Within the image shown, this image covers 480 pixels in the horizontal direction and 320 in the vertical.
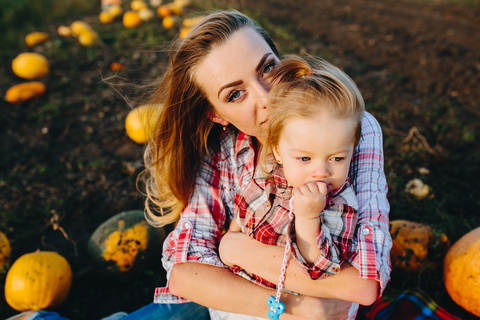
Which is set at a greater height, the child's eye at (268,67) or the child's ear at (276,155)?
the child's eye at (268,67)

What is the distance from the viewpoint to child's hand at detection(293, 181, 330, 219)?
132 centimetres

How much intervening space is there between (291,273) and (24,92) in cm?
505

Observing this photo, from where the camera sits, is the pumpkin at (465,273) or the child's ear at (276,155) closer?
the child's ear at (276,155)

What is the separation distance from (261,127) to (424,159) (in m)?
2.65

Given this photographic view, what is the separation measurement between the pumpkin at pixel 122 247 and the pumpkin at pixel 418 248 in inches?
74.1

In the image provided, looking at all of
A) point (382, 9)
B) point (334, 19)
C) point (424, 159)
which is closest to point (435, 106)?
point (424, 159)

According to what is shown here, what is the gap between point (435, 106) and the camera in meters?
Result: 4.46

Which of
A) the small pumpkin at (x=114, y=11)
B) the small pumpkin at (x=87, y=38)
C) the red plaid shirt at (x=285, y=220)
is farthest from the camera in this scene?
the small pumpkin at (x=114, y=11)

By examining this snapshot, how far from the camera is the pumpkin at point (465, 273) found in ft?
7.06

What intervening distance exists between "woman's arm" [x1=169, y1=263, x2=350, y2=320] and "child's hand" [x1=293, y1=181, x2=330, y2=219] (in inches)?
20.7

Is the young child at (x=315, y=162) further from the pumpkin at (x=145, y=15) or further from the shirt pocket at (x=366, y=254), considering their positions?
the pumpkin at (x=145, y=15)

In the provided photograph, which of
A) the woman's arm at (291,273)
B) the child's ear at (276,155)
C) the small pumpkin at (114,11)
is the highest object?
the child's ear at (276,155)

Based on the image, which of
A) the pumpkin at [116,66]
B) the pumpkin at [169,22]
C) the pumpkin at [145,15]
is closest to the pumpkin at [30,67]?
the pumpkin at [116,66]

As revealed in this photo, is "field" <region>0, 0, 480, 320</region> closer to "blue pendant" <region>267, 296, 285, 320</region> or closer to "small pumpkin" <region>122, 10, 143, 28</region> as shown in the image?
"small pumpkin" <region>122, 10, 143, 28</region>
